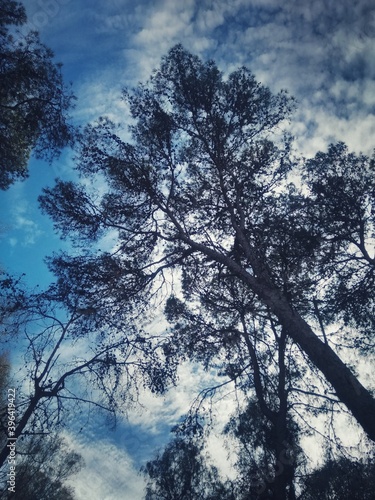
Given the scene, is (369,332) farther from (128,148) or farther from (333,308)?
(128,148)

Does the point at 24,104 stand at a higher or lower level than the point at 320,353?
higher

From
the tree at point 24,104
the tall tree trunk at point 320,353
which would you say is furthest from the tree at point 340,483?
the tree at point 24,104

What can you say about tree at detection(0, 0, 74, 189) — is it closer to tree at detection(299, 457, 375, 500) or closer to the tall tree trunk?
the tall tree trunk

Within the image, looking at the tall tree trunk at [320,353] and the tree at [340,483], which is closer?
the tall tree trunk at [320,353]

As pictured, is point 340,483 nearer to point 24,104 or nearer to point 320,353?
point 320,353

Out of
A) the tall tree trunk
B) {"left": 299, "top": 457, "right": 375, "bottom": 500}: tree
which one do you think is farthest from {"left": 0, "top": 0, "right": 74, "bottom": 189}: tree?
{"left": 299, "top": 457, "right": 375, "bottom": 500}: tree

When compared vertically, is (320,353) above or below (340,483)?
above

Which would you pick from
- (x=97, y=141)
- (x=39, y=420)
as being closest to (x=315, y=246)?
(x=97, y=141)

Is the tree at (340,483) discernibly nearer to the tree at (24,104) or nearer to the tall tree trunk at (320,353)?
the tall tree trunk at (320,353)

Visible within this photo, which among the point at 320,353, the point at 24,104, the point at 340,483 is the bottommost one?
the point at 340,483

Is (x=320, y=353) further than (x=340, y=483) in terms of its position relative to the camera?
No

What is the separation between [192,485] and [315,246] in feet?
57.8

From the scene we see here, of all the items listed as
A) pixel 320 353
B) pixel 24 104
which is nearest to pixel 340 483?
pixel 320 353

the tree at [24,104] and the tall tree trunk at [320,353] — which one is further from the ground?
the tree at [24,104]
